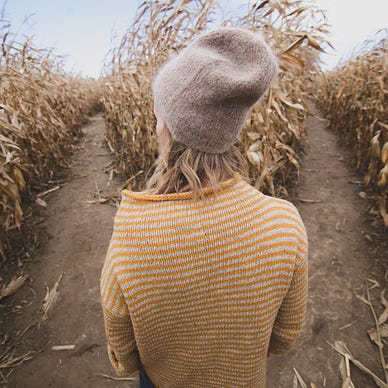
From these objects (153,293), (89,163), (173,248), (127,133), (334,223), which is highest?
(173,248)

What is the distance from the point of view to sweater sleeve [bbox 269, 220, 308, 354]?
2.49 ft

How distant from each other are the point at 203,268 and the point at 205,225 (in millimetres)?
117

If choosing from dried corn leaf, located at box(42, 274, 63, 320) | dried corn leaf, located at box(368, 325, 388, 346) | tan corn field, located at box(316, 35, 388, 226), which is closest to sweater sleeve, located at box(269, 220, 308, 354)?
dried corn leaf, located at box(368, 325, 388, 346)

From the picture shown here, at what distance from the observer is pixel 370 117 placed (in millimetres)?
3373

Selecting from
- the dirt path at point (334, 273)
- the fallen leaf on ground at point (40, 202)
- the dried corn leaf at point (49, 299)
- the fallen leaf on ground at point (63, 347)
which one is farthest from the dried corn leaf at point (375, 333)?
the fallen leaf on ground at point (40, 202)

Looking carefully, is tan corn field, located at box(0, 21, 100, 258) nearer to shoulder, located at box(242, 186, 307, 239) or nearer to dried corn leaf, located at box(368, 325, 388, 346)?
shoulder, located at box(242, 186, 307, 239)

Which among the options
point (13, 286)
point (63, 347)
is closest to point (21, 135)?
point (13, 286)

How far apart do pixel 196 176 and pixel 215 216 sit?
11 cm

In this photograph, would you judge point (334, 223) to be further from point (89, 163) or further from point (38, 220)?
point (89, 163)

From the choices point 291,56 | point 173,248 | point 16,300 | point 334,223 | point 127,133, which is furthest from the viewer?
point 127,133

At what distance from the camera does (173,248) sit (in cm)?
64

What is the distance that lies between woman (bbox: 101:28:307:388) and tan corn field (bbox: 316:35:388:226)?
2.20 m

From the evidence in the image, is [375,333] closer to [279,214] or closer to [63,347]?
[279,214]

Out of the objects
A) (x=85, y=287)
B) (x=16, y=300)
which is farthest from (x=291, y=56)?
(x=16, y=300)
